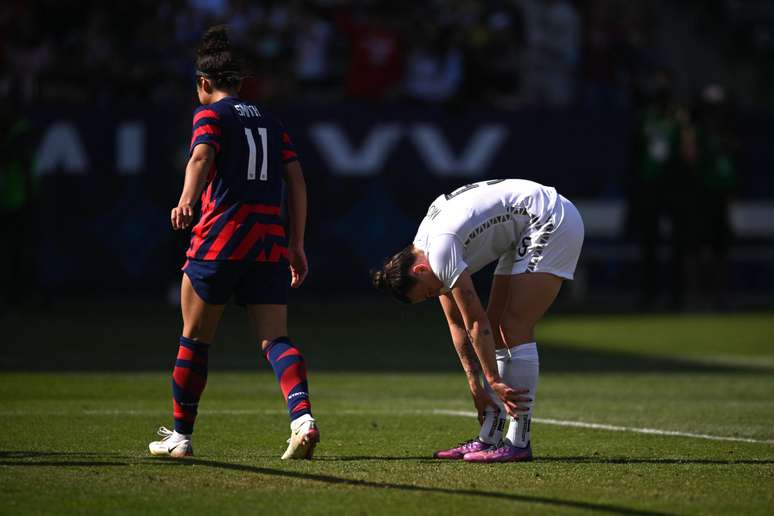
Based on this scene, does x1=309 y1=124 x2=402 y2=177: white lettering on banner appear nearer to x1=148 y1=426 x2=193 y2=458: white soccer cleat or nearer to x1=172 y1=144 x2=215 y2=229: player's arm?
x1=148 y1=426 x2=193 y2=458: white soccer cleat

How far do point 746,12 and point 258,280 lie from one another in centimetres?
2265

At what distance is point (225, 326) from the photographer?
18672mm

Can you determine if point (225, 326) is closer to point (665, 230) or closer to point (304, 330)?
point (304, 330)

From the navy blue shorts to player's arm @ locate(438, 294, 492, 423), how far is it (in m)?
0.87

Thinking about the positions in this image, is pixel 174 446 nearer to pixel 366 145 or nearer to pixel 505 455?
pixel 505 455

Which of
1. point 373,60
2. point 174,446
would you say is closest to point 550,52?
point 373,60

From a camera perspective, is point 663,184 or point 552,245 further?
point 663,184

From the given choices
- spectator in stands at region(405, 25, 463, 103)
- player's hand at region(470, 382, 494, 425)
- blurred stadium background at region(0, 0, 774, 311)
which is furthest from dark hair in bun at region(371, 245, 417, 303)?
spectator in stands at region(405, 25, 463, 103)

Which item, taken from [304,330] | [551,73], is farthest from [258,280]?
[551,73]

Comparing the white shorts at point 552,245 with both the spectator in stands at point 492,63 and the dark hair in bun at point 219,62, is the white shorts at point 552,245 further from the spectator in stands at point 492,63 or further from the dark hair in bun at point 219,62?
the spectator in stands at point 492,63

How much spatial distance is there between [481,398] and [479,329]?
0.54 meters

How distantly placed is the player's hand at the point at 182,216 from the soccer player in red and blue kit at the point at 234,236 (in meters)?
0.20

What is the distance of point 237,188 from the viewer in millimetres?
7586

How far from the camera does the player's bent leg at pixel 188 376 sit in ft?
25.3
